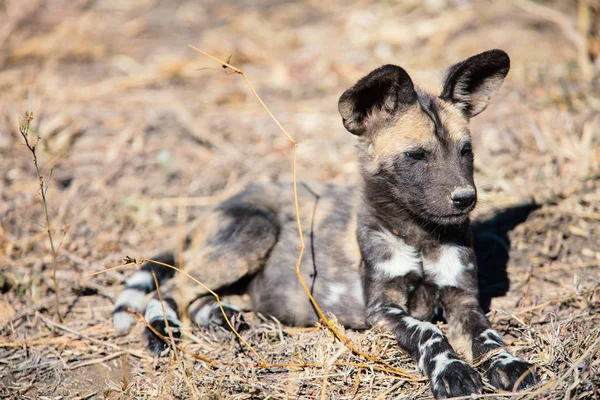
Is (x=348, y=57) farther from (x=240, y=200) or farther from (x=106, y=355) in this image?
(x=106, y=355)

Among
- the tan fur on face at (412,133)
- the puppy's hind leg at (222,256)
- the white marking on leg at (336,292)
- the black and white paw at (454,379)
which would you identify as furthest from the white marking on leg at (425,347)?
the puppy's hind leg at (222,256)

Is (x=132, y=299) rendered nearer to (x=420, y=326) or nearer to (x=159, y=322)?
(x=159, y=322)

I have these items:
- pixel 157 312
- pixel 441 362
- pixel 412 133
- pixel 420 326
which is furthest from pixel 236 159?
pixel 441 362

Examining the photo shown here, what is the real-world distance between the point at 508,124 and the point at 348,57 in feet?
11.0

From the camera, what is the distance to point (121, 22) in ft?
37.0

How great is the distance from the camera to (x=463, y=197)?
3.32m

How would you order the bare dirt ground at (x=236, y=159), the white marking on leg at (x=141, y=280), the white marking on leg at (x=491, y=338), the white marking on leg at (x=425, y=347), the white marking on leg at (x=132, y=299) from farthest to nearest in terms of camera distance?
the white marking on leg at (x=141, y=280)
the white marking on leg at (x=132, y=299)
the bare dirt ground at (x=236, y=159)
the white marking on leg at (x=491, y=338)
the white marking on leg at (x=425, y=347)

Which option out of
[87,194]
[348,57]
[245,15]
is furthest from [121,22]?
[87,194]

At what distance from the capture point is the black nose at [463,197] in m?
3.32

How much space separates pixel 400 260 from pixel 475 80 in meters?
1.29

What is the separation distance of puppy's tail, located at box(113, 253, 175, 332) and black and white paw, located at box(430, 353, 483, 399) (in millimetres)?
2234

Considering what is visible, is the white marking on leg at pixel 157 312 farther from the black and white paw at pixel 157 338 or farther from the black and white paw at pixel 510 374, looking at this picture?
the black and white paw at pixel 510 374

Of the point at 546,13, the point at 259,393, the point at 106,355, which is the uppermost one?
the point at 546,13

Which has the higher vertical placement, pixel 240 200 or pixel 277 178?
pixel 240 200
